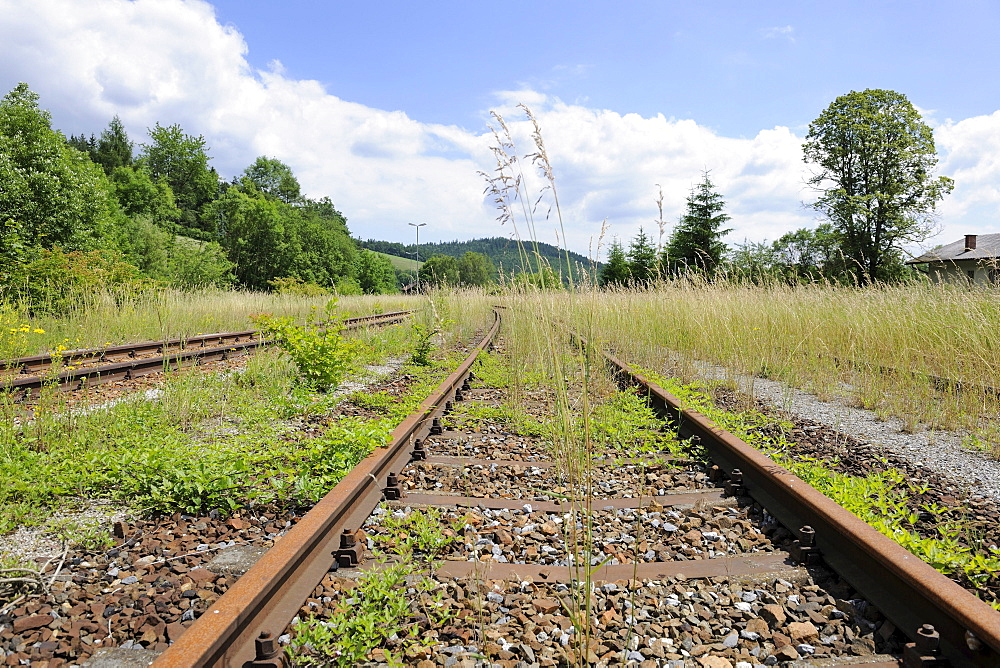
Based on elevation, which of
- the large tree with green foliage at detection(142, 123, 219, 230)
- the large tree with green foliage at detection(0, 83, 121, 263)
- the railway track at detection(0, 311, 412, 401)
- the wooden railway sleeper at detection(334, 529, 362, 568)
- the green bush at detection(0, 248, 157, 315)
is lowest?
the wooden railway sleeper at detection(334, 529, 362, 568)

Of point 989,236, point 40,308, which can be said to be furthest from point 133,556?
point 989,236

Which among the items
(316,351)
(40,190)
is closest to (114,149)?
(40,190)

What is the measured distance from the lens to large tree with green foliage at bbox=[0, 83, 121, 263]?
16.5 metres

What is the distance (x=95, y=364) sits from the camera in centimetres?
679

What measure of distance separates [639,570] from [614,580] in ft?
0.44

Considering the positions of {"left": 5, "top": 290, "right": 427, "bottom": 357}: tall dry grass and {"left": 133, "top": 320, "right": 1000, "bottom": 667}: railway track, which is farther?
{"left": 5, "top": 290, "right": 427, "bottom": 357}: tall dry grass

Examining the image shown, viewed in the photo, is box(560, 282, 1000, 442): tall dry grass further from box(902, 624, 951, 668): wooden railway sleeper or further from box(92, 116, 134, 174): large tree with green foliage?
box(92, 116, 134, 174): large tree with green foliage

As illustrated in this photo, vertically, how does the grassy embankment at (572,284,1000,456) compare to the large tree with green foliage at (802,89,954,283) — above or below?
below

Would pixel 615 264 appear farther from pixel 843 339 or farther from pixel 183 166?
pixel 183 166

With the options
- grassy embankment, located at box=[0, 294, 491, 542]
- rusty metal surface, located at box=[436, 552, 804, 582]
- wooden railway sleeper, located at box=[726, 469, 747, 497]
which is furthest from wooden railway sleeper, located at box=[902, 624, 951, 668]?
grassy embankment, located at box=[0, 294, 491, 542]

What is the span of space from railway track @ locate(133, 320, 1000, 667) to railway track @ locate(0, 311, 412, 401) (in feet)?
13.1

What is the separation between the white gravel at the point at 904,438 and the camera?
3.33 meters

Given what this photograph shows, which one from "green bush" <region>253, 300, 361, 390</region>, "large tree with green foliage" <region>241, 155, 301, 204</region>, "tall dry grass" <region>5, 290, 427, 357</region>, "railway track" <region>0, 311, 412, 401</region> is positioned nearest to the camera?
"railway track" <region>0, 311, 412, 401</region>

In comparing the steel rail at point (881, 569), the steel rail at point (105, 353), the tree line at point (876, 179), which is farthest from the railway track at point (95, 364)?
the tree line at point (876, 179)
